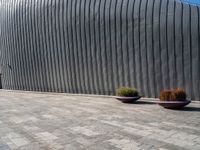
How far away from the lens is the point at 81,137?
882 centimetres

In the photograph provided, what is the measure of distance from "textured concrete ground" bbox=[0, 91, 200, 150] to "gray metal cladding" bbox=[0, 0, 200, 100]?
105 inches

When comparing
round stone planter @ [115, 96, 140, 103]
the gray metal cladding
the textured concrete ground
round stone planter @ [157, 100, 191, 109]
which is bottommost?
the textured concrete ground

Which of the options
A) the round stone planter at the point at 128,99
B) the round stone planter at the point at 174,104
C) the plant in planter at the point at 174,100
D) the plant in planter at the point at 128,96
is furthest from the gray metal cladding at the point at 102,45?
the round stone planter at the point at 174,104

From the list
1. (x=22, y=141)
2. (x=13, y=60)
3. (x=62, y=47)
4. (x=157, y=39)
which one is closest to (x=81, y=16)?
(x=62, y=47)

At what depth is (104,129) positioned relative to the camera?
9680 mm

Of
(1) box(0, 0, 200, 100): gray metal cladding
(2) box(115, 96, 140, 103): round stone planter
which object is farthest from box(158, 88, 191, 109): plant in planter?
(2) box(115, 96, 140, 103): round stone planter

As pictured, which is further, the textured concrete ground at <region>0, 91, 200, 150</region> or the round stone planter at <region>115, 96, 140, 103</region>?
the round stone planter at <region>115, 96, 140, 103</region>

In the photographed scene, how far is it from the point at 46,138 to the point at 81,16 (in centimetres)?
1272

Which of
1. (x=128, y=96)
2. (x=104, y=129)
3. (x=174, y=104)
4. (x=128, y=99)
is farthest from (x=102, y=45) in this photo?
(x=104, y=129)

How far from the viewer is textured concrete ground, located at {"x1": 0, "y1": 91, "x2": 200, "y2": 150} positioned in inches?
314

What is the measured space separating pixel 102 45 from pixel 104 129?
32.7 ft

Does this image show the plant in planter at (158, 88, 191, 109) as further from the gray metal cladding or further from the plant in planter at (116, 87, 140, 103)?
the plant in planter at (116, 87, 140, 103)

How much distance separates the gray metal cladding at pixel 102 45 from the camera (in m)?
15.3

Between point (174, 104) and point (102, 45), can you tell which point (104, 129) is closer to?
point (174, 104)
